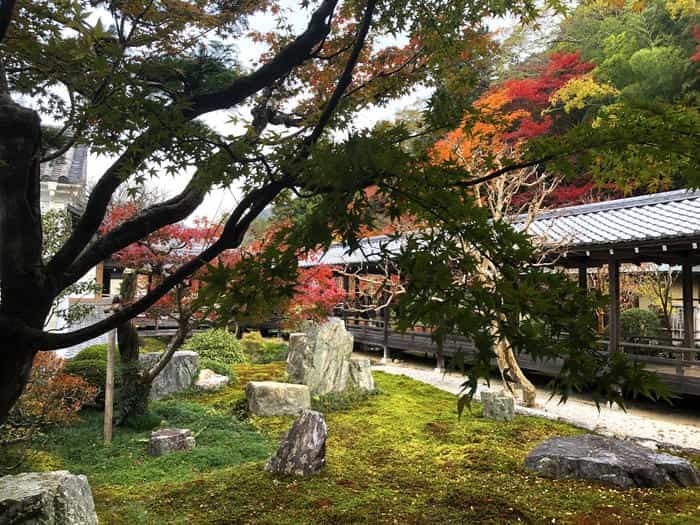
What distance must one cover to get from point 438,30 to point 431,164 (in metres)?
1.80

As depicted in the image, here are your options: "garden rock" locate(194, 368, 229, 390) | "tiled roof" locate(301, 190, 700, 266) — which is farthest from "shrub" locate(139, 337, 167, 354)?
"tiled roof" locate(301, 190, 700, 266)

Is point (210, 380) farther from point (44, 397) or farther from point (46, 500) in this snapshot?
point (46, 500)

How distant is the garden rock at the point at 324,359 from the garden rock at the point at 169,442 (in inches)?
120

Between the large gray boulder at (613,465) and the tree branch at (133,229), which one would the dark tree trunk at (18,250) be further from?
the large gray boulder at (613,465)

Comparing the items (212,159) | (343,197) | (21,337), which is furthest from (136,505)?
(343,197)

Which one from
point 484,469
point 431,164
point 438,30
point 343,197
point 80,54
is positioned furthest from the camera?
point 484,469

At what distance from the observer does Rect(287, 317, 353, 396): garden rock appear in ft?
30.5

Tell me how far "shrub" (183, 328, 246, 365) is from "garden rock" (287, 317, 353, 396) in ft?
12.7

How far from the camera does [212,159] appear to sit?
233 centimetres

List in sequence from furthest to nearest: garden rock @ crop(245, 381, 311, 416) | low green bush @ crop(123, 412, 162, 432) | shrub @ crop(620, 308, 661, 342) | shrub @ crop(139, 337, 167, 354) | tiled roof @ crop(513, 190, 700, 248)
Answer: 1. shrub @ crop(139, 337, 167, 354)
2. shrub @ crop(620, 308, 661, 342)
3. tiled roof @ crop(513, 190, 700, 248)
4. garden rock @ crop(245, 381, 311, 416)
5. low green bush @ crop(123, 412, 162, 432)

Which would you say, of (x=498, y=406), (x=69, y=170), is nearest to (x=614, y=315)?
(x=498, y=406)

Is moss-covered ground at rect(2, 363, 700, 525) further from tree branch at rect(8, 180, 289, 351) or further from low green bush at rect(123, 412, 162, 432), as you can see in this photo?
tree branch at rect(8, 180, 289, 351)

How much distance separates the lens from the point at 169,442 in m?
6.25

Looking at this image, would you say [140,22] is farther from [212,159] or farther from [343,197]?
[343,197]
